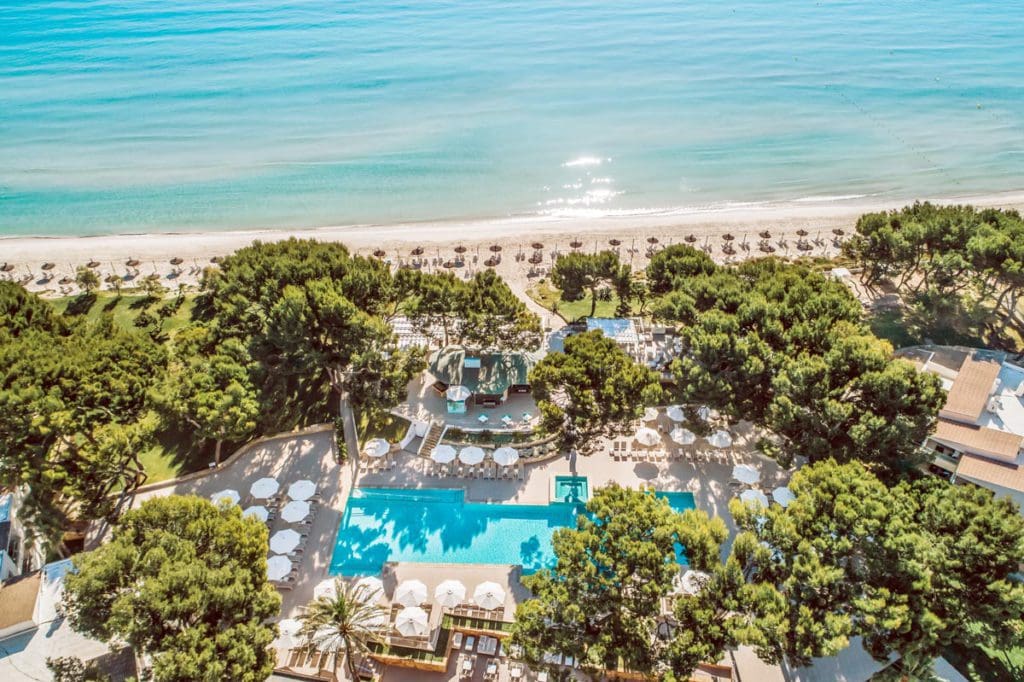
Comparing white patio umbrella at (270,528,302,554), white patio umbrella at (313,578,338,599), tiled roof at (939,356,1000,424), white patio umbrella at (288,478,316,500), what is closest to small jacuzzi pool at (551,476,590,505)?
white patio umbrella at (313,578,338,599)

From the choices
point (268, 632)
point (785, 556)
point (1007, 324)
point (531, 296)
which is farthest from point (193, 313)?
point (1007, 324)

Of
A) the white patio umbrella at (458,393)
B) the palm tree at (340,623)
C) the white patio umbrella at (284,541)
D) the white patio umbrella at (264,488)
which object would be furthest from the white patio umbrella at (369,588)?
the white patio umbrella at (458,393)

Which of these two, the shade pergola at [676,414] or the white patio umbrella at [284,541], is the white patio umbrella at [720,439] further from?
the white patio umbrella at [284,541]

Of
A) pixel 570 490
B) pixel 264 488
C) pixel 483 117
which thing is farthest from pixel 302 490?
pixel 483 117

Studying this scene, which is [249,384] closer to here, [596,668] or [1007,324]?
[596,668]

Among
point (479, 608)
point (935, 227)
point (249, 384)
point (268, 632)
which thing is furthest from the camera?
point (935, 227)
